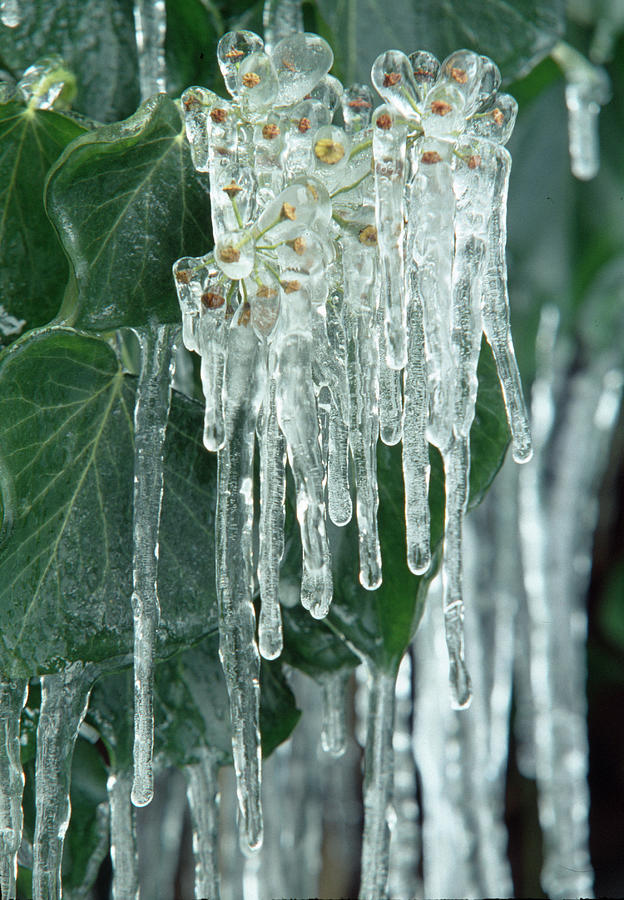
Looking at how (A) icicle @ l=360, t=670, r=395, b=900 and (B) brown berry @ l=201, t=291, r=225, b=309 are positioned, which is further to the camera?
(A) icicle @ l=360, t=670, r=395, b=900

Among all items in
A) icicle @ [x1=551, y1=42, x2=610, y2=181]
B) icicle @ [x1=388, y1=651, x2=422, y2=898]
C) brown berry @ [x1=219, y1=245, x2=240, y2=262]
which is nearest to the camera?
brown berry @ [x1=219, y1=245, x2=240, y2=262]

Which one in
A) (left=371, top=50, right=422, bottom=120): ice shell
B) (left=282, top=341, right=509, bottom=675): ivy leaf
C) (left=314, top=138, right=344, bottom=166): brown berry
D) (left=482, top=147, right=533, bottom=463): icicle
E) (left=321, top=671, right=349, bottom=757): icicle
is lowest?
(left=321, top=671, right=349, bottom=757): icicle


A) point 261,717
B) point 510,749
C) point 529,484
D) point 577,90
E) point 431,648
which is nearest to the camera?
point 261,717

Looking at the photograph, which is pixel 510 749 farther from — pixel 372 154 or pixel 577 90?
pixel 372 154

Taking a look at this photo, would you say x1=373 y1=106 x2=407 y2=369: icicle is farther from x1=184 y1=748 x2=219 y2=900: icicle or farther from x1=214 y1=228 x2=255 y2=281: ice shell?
x1=184 y1=748 x2=219 y2=900: icicle

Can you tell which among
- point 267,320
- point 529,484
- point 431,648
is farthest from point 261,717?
point 529,484

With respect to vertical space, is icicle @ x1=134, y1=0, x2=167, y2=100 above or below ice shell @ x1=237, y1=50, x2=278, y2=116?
above

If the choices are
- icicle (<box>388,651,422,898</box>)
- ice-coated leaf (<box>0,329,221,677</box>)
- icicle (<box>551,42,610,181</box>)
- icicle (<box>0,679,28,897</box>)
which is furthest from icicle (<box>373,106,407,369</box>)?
icicle (<box>388,651,422,898</box>)

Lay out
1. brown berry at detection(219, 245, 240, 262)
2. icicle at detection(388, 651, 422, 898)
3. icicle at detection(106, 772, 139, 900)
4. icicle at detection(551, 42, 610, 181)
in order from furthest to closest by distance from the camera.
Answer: icicle at detection(388, 651, 422, 898)
icicle at detection(551, 42, 610, 181)
icicle at detection(106, 772, 139, 900)
brown berry at detection(219, 245, 240, 262)
